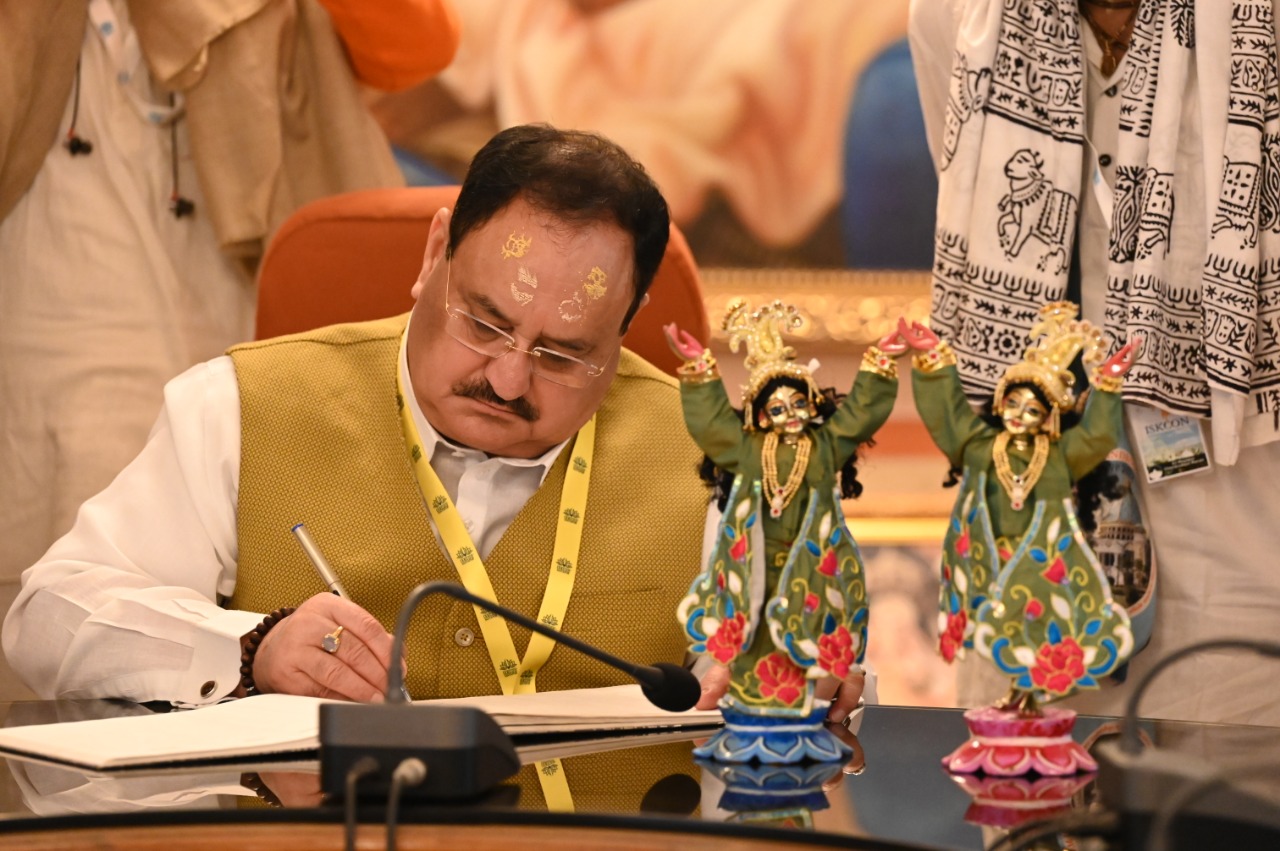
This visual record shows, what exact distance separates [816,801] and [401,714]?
30 centimetres

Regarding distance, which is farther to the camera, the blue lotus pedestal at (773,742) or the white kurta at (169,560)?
the white kurta at (169,560)

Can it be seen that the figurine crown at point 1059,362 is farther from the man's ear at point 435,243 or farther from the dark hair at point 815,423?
the man's ear at point 435,243

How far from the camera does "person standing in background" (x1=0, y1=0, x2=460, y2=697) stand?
256 centimetres

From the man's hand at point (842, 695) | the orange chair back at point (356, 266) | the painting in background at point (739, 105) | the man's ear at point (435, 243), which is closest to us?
the man's hand at point (842, 695)

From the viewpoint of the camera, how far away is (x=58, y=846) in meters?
1.04

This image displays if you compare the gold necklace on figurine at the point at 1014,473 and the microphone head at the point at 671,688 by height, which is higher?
the gold necklace on figurine at the point at 1014,473

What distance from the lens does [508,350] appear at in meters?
1.82

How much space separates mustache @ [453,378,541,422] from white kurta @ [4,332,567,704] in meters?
0.12

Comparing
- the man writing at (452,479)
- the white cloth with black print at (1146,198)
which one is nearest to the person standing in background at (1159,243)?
the white cloth with black print at (1146,198)

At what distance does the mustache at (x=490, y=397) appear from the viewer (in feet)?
6.06

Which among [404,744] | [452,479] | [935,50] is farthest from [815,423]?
[935,50]

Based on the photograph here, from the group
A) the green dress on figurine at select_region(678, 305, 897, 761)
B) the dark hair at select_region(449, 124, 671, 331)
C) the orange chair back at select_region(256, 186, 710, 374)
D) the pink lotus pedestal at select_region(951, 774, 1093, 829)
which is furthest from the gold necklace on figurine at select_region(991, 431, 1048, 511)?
the orange chair back at select_region(256, 186, 710, 374)

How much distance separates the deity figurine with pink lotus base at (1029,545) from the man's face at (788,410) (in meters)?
0.09

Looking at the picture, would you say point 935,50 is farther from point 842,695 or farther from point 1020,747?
point 1020,747
